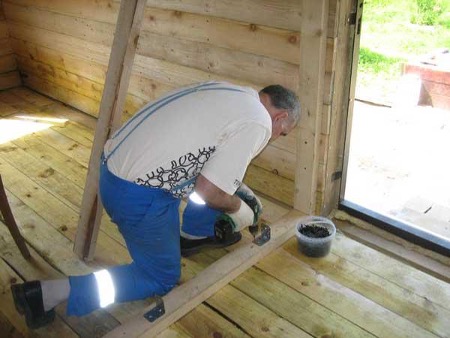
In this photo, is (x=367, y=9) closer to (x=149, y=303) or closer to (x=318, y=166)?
(x=318, y=166)

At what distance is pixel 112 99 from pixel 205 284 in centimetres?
94

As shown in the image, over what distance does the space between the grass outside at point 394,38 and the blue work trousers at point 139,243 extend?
3.92 metres

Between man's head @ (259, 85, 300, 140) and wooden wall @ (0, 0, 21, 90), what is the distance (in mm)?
3863

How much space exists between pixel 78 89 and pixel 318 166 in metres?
2.55

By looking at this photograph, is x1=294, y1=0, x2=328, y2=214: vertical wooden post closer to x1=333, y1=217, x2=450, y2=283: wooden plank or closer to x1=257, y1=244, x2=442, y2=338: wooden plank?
x1=333, y1=217, x2=450, y2=283: wooden plank

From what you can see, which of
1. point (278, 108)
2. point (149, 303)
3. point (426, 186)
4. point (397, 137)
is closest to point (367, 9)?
point (397, 137)

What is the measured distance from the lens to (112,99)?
195 centimetres

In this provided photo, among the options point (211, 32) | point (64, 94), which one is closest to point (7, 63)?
point (64, 94)

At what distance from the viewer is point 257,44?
2.27 m

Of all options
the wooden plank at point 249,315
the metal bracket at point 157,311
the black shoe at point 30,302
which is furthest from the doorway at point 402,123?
the black shoe at point 30,302

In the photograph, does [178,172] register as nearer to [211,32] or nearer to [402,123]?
[211,32]

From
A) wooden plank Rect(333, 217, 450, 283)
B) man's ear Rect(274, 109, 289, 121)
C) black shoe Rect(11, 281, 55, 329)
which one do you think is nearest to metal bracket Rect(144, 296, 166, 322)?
black shoe Rect(11, 281, 55, 329)

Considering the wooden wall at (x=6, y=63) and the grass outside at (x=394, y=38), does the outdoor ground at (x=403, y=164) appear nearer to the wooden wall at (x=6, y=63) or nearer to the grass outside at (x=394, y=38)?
the grass outside at (x=394, y=38)

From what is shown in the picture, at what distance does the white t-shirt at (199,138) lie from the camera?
163cm
